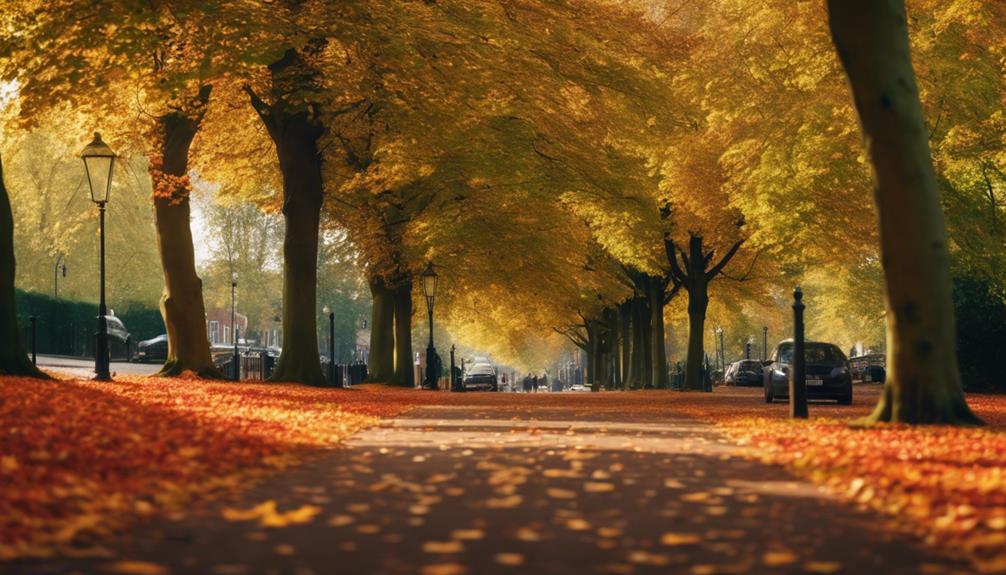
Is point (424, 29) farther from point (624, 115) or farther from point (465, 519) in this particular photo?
point (465, 519)

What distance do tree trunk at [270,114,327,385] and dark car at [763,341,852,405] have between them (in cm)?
1036

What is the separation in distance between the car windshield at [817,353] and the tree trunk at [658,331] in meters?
17.2

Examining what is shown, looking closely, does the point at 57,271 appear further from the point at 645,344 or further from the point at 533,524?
the point at 533,524

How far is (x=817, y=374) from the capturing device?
30.0m

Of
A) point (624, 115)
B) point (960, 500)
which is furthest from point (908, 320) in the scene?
point (624, 115)

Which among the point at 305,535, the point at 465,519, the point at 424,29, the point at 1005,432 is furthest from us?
the point at 424,29

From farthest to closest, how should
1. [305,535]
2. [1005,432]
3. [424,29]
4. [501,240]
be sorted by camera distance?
[501,240] → [424,29] → [1005,432] → [305,535]

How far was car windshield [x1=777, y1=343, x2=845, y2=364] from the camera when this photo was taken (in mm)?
30766

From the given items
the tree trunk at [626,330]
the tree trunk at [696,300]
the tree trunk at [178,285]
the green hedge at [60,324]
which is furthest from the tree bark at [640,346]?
the tree trunk at [178,285]

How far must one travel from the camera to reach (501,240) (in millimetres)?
41594

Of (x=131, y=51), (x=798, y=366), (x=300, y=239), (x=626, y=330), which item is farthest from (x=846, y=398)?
(x=626, y=330)

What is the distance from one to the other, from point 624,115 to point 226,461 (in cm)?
2278

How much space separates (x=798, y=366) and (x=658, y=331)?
30948 millimetres

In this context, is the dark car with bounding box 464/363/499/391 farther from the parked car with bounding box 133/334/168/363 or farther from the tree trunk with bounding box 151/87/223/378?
the tree trunk with bounding box 151/87/223/378
